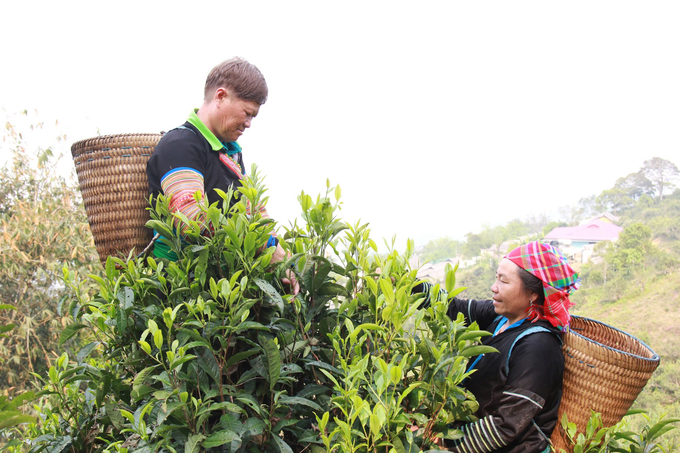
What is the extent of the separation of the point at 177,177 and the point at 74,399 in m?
0.74

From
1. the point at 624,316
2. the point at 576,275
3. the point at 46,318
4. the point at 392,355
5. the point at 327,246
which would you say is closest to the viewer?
the point at 392,355

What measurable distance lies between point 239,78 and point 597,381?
5.53 ft

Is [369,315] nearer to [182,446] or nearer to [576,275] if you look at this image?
[182,446]

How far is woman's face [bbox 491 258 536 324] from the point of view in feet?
5.92

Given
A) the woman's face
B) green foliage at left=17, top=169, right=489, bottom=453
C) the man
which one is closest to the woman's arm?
the woman's face

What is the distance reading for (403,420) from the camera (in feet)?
3.08

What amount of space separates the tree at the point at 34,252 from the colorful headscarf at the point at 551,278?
536 centimetres

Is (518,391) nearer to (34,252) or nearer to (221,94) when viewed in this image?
(221,94)

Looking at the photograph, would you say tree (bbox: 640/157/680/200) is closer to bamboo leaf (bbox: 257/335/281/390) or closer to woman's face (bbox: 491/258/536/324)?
woman's face (bbox: 491/258/536/324)

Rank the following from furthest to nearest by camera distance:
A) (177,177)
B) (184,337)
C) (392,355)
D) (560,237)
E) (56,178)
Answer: (560,237) < (56,178) < (177,177) < (392,355) < (184,337)

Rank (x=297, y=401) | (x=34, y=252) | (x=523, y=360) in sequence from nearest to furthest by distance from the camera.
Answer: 1. (x=297, y=401)
2. (x=523, y=360)
3. (x=34, y=252)

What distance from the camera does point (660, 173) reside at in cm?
1095

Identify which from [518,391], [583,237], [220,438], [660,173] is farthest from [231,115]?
[660,173]

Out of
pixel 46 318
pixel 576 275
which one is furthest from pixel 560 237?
pixel 46 318
